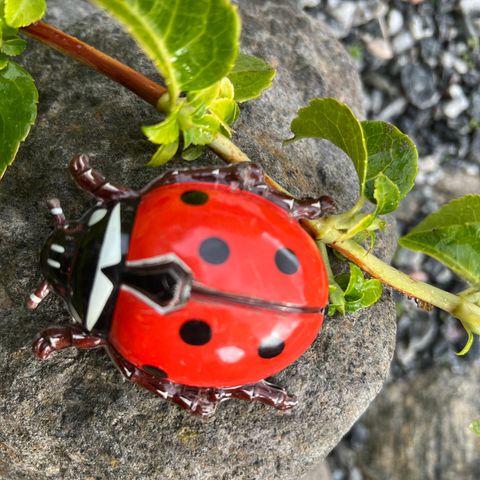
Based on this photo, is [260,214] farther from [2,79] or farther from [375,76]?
[375,76]

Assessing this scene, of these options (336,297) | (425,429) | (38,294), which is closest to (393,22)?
(425,429)

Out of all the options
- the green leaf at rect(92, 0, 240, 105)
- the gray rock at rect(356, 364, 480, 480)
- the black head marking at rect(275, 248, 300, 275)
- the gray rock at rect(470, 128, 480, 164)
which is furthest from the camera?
the gray rock at rect(470, 128, 480, 164)

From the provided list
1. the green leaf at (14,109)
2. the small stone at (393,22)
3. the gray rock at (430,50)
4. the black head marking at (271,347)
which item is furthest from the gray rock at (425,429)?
the green leaf at (14,109)

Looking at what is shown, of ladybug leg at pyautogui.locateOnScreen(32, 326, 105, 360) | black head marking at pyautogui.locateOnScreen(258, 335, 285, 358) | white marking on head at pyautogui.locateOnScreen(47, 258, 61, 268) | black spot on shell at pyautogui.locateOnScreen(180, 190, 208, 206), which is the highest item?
black spot on shell at pyautogui.locateOnScreen(180, 190, 208, 206)

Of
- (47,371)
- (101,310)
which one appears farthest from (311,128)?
(47,371)

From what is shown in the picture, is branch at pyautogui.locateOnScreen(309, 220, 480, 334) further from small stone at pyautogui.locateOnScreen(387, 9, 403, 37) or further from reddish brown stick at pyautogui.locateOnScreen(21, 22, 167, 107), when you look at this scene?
small stone at pyautogui.locateOnScreen(387, 9, 403, 37)

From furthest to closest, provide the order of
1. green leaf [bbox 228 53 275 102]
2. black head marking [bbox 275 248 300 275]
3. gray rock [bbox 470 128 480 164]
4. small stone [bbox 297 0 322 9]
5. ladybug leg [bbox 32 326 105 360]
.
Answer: gray rock [bbox 470 128 480 164] → small stone [bbox 297 0 322 9] → green leaf [bbox 228 53 275 102] → ladybug leg [bbox 32 326 105 360] → black head marking [bbox 275 248 300 275]

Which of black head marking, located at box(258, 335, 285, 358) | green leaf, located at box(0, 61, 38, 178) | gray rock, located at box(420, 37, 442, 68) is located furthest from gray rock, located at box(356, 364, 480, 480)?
green leaf, located at box(0, 61, 38, 178)
